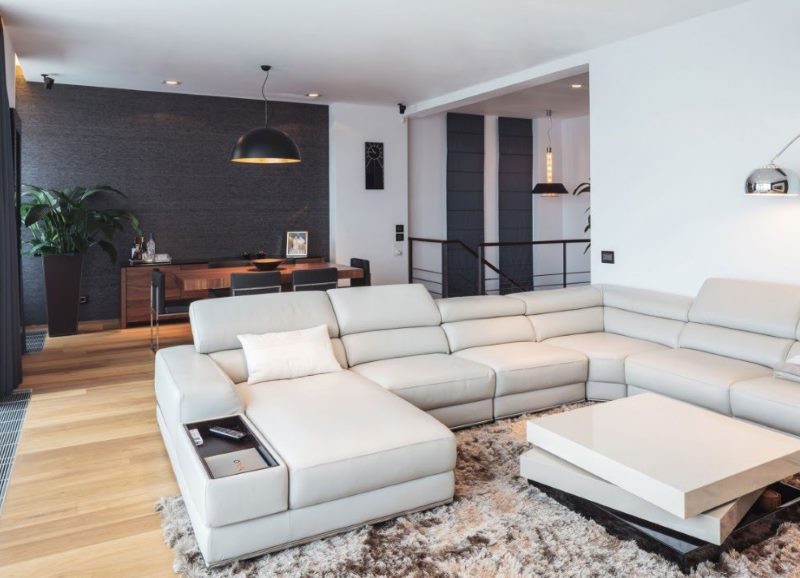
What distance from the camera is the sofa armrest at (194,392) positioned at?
293cm

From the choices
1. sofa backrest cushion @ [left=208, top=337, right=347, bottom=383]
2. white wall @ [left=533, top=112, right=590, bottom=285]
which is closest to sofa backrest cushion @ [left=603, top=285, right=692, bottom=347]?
sofa backrest cushion @ [left=208, top=337, right=347, bottom=383]

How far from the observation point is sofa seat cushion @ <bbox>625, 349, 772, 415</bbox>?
3.51m

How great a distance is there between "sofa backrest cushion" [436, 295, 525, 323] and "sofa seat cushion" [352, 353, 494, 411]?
1.84 ft

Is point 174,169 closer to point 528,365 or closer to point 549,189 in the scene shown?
point 549,189

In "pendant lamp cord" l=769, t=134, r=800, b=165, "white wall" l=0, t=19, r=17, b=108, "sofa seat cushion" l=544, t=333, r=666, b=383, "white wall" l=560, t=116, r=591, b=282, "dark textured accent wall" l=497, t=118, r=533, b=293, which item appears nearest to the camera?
"pendant lamp cord" l=769, t=134, r=800, b=165

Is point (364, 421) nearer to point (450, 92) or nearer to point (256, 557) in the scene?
point (256, 557)

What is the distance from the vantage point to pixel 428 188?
895cm

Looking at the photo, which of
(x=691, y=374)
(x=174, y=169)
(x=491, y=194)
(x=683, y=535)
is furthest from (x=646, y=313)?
(x=174, y=169)

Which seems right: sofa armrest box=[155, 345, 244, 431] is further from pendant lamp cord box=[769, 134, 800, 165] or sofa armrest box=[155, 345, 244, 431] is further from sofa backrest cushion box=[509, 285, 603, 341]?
pendant lamp cord box=[769, 134, 800, 165]

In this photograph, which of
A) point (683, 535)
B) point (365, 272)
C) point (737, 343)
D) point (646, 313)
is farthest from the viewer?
point (365, 272)

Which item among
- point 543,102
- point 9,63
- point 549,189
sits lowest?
point 549,189

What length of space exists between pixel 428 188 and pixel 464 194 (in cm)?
54

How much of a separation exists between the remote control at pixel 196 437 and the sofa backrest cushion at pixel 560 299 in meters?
2.76

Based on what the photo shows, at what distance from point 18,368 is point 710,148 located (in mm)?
5282
